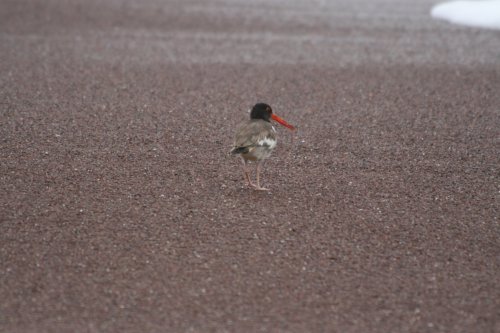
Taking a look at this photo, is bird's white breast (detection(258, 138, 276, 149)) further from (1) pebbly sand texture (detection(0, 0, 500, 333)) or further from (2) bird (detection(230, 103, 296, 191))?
(1) pebbly sand texture (detection(0, 0, 500, 333))

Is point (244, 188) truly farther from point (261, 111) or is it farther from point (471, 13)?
point (471, 13)

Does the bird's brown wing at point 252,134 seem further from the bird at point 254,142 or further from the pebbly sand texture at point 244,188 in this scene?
the pebbly sand texture at point 244,188

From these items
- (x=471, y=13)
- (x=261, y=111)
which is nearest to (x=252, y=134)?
(x=261, y=111)

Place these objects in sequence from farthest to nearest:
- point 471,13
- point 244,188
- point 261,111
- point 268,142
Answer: point 471,13 < point 261,111 < point 244,188 < point 268,142

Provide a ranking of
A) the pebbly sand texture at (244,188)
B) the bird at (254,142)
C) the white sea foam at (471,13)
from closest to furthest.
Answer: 1. the pebbly sand texture at (244,188)
2. the bird at (254,142)
3. the white sea foam at (471,13)

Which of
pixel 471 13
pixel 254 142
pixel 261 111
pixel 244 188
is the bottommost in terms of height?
pixel 244 188

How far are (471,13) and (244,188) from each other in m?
9.85

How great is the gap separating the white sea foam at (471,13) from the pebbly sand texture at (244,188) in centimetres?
207

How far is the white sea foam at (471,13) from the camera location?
42.8ft

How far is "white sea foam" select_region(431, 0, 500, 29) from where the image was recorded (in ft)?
42.8

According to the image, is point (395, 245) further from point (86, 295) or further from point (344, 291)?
point (86, 295)

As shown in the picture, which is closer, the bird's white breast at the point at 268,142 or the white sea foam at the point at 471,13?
the bird's white breast at the point at 268,142

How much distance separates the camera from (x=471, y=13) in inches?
541

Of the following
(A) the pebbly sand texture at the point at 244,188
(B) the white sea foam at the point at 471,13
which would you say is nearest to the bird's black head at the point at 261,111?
(A) the pebbly sand texture at the point at 244,188
